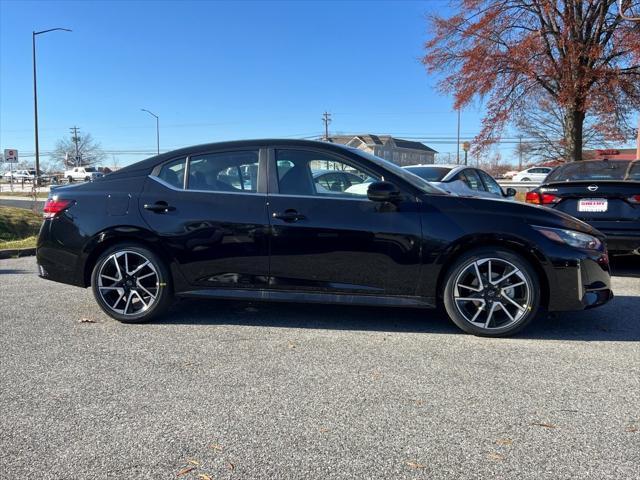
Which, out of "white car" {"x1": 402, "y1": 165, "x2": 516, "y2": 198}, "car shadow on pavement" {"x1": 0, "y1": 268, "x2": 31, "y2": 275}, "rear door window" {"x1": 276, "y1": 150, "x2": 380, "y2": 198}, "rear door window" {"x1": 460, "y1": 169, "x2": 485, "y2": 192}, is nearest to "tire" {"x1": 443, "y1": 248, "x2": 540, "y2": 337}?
"rear door window" {"x1": 276, "y1": 150, "x2": 380, "y2": 198}

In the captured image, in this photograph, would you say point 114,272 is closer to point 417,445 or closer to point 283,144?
point 283,144

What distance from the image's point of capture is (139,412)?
2.92 metres

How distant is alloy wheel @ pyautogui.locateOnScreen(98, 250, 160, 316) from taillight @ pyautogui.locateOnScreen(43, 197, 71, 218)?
0.66 m

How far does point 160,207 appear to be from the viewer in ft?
14.9

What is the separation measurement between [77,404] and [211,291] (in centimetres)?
167

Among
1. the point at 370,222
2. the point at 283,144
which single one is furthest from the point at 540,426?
the point at 283,144

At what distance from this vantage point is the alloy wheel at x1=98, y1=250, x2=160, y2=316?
181 inches

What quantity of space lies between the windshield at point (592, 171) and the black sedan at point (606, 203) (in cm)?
23

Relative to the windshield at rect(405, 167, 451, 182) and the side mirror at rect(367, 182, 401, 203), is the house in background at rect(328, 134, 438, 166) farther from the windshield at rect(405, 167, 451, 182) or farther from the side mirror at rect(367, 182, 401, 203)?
the side mirror at rect(367, 182, 401, 203)

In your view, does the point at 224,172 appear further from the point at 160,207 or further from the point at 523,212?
the point at 523,212

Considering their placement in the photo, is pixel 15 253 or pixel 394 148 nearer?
pixel 15 253

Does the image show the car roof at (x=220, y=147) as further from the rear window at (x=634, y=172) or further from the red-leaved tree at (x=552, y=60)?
the red-leaved tree at (x=552, y=60)

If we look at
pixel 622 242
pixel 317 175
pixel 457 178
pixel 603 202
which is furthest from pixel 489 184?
pixel 317 175

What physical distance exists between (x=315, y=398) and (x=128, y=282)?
2327mm
